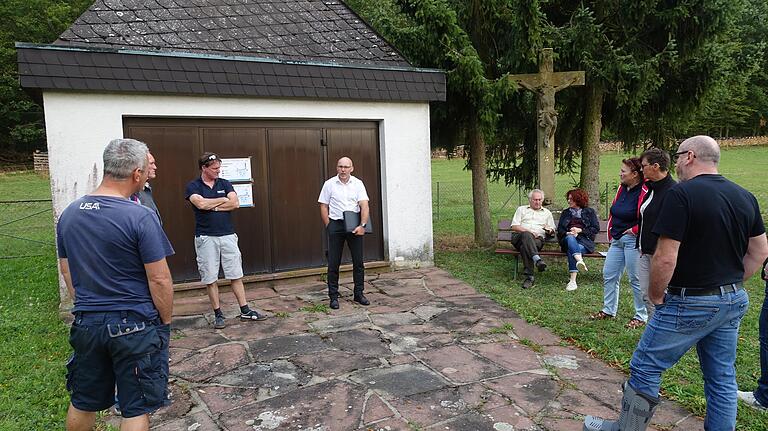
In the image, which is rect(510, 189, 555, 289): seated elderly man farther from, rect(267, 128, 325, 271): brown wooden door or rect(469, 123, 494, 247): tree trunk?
rect(267, 128, 325, 271): brown wooden door

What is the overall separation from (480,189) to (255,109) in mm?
4428

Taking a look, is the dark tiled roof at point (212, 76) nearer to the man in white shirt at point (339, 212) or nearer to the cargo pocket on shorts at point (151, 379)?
the man in white shirt at point (339, 212)

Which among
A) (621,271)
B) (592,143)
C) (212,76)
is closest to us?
(621,271)

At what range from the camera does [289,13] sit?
8.05 m

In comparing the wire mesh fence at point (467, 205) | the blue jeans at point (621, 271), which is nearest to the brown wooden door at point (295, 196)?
the blue jeans at point (621, 271)

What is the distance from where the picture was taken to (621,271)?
5.48 m

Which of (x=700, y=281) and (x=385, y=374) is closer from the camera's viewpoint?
(x=700, y=281)

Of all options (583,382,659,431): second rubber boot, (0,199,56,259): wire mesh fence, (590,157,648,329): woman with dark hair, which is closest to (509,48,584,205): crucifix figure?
(590,157,648,329): woman with dark hair

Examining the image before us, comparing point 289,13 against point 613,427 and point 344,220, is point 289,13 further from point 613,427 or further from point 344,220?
point 613,427

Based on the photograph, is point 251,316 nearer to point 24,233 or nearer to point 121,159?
point 121,159

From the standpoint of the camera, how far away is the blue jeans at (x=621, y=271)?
5285 millimetres

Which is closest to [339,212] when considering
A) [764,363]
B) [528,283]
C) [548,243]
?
[528,283]

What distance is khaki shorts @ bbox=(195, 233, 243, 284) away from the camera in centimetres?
540

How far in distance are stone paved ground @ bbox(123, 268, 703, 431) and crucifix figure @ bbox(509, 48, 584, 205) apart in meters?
3.26
